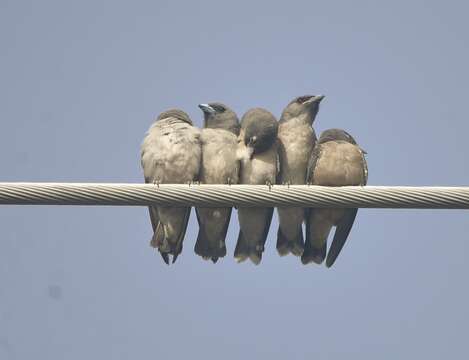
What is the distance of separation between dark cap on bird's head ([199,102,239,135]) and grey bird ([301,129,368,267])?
1.20m

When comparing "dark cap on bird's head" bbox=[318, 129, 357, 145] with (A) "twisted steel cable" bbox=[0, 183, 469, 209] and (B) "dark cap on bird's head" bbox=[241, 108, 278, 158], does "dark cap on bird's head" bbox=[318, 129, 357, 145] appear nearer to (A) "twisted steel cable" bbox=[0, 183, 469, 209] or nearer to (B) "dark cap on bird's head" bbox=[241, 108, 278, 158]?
(B) "dark cap on bird's head" bbox=[241, 108, 278, 158]

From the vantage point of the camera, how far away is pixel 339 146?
1144 centimetres

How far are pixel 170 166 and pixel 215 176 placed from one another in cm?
58

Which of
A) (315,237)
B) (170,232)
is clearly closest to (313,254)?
(315,237)

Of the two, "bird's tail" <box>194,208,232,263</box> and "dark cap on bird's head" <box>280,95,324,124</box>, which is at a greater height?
"dark cap on bird's head" <box>280,95,324,124</box>

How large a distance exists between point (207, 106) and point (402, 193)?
5.01 m

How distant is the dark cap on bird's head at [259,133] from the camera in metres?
11.5

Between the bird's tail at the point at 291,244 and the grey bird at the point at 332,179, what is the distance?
0.10 m

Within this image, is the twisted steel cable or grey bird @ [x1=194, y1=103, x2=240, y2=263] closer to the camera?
the twisted steel cable

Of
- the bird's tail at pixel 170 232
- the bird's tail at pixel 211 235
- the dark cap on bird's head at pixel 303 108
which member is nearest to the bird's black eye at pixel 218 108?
the dark cap on bird's head at pixel 303 108

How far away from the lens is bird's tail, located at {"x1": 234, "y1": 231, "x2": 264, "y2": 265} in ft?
38.5

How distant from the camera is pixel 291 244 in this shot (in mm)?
11742

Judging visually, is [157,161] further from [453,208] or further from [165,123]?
[453,208]

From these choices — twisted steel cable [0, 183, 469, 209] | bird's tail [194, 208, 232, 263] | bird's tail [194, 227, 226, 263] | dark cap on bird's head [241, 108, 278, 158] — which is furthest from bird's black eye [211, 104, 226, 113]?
twisted steel cable [0, 183, 469, 209]
